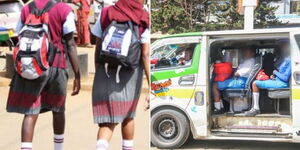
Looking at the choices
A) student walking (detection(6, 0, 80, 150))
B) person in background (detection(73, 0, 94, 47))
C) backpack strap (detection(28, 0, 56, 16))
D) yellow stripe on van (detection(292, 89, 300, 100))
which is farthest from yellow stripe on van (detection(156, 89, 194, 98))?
person in background (detection(73, 0, 94, 47))

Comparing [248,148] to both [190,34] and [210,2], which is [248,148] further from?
[210,2]

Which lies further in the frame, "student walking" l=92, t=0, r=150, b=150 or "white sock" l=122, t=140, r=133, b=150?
"white sock" l=122, t=140, r=133, b=150

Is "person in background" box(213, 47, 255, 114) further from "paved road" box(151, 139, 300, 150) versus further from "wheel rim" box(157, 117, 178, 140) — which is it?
"wheel rim" box(157, 117, 178, 140)

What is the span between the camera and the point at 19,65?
3893 millimetres

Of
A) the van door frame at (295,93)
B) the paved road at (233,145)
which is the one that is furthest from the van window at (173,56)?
the van door frame at (295,93)

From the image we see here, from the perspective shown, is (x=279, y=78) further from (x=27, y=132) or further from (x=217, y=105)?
(x=27, y=132)

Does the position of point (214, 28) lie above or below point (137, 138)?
above

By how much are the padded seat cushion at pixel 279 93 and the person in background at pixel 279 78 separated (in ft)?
0.18

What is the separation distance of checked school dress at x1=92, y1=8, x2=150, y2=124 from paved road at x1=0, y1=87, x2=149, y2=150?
1.85 meters

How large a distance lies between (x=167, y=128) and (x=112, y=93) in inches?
114

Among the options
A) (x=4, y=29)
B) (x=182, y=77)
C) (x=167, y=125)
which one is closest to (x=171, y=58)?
(x=182, y=77)

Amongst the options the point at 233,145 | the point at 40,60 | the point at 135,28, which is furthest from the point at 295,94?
the point at 40,60

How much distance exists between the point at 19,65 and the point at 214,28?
4377 millimetres

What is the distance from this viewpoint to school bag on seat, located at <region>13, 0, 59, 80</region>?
152 inches
